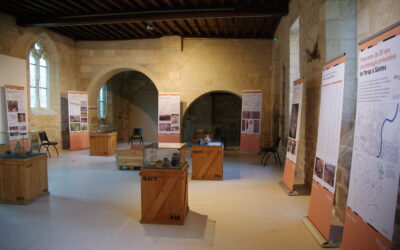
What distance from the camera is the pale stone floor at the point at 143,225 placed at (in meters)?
3.16

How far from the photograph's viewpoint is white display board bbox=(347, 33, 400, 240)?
6.04 ft

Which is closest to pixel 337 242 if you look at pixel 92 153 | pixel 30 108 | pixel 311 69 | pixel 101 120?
pixel 311 69

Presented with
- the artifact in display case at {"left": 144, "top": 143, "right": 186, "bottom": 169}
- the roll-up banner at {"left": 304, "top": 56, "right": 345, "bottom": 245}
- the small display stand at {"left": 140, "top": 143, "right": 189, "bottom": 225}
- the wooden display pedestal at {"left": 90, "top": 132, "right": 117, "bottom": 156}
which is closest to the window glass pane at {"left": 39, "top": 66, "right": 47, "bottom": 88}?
the wooden display pedestal at {"left": 90, "top": 132, "right": 117, "bottom": 156}

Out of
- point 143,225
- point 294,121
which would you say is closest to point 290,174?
point 294,121

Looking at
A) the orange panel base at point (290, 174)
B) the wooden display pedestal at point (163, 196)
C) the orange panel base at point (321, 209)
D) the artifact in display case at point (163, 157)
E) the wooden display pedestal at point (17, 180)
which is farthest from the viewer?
the orange panel base at point (290, 174)

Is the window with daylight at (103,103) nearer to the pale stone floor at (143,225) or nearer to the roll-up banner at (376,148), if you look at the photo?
the pale stone floor at (143,225)

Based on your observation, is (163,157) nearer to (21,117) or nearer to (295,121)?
(295,121)

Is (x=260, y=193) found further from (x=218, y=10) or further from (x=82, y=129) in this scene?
(x=82, y=129)

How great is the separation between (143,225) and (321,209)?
2.18 meters

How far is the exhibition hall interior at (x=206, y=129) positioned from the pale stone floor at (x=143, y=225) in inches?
1.1

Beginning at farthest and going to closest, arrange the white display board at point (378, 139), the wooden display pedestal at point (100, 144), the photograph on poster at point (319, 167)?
the wooden display pedestal at point (100, 144)
the photograph on poster at point (319, 167)
the white display board at point (378, 139)

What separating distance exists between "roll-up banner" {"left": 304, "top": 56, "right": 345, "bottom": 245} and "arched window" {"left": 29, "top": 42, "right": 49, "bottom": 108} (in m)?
9.16

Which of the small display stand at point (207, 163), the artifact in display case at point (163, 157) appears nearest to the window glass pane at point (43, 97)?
the small display stand at point (207, 163)

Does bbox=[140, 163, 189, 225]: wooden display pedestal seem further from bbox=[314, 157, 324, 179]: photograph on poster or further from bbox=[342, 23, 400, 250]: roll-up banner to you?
bbox=[342, 23, 400, 250]: roll-up banner
